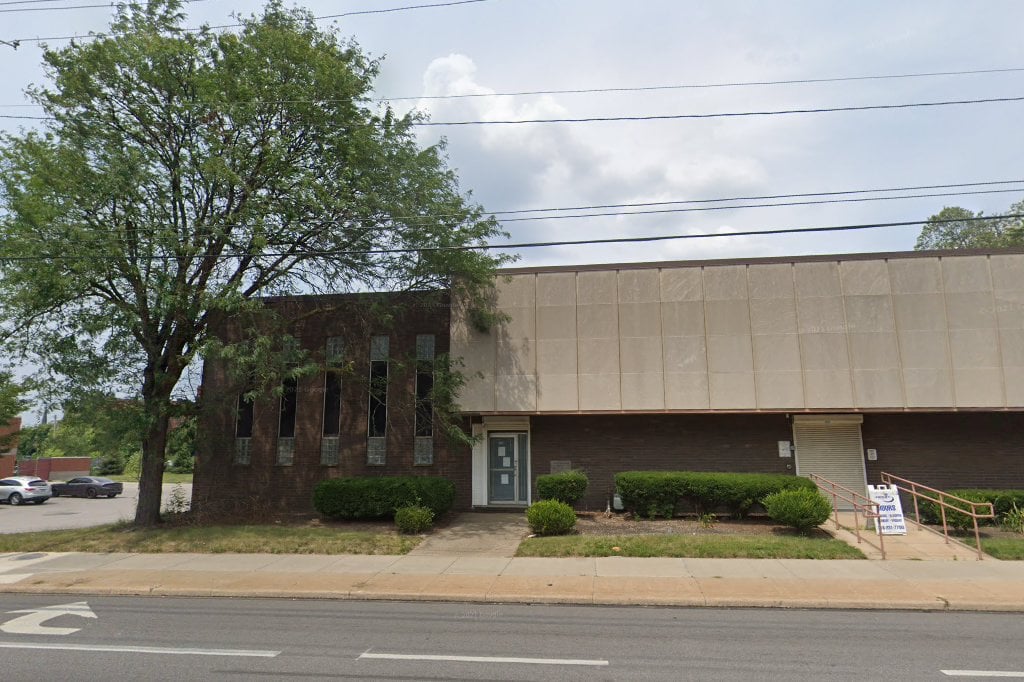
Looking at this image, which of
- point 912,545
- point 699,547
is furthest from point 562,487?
point 912,545

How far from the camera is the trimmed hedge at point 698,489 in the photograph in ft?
50.6

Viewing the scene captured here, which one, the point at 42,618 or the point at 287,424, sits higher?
the point at 287,424

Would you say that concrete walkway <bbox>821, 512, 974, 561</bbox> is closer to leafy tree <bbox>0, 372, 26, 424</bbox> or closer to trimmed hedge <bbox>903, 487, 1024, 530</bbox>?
trimmed hedge <bbox>903, 487, 1024, 530</bbox>

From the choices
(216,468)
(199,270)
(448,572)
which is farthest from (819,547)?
(216,468)

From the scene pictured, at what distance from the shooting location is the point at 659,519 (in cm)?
1584

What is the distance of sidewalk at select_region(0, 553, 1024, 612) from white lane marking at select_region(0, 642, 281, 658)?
3.13 m

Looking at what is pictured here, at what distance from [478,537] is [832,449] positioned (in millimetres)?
9762

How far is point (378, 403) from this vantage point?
19.4 meters

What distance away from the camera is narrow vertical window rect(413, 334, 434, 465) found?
59.0 feet

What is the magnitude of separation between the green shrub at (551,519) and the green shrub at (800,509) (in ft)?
14.5

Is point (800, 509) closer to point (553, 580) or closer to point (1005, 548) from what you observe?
point (1005, 548)

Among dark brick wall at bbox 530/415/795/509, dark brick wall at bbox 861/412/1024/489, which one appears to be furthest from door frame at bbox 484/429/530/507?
dark brick wall at bbox 861/412/1024/489

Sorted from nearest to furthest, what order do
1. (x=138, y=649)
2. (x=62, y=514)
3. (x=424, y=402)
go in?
(x=138, y=649)
(x=424, y=402)
(x=62, y=514)

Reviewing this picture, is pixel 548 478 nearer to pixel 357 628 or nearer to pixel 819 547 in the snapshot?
pixel 819 547
